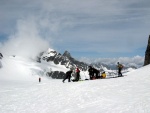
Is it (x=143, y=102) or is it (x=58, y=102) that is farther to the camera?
(x=58, y=102)

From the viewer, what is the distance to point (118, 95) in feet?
65.0

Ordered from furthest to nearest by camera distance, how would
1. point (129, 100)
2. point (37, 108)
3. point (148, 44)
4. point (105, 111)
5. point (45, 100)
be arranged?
1. point (148, 44)
2. point (45, 100)
3. point (37, 108)
4. point (129, 100)
5. point (105, 111)

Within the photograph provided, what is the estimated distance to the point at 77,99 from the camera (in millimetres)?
20266

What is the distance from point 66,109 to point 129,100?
14.8ft

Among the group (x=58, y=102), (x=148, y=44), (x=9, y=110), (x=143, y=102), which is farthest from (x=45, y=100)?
(x=148, y=44)

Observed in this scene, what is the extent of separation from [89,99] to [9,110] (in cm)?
639

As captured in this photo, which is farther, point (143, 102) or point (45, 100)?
point (45, 100)

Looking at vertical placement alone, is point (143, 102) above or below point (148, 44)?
below

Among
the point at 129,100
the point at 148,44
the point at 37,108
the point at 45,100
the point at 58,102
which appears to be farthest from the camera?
the point at 148,44

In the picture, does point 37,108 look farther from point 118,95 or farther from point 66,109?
point 118,95

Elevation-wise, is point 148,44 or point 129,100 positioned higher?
point 148,44

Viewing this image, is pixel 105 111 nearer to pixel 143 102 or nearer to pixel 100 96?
pixel 143 102

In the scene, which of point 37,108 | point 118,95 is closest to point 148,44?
point 118,95

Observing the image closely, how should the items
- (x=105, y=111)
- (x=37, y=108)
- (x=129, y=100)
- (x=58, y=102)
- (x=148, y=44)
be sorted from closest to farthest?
(x=105, y=111) → (x=129, y=100) → (x=37, y=108) → (x=58, y=102) → (x=148, y=44)
